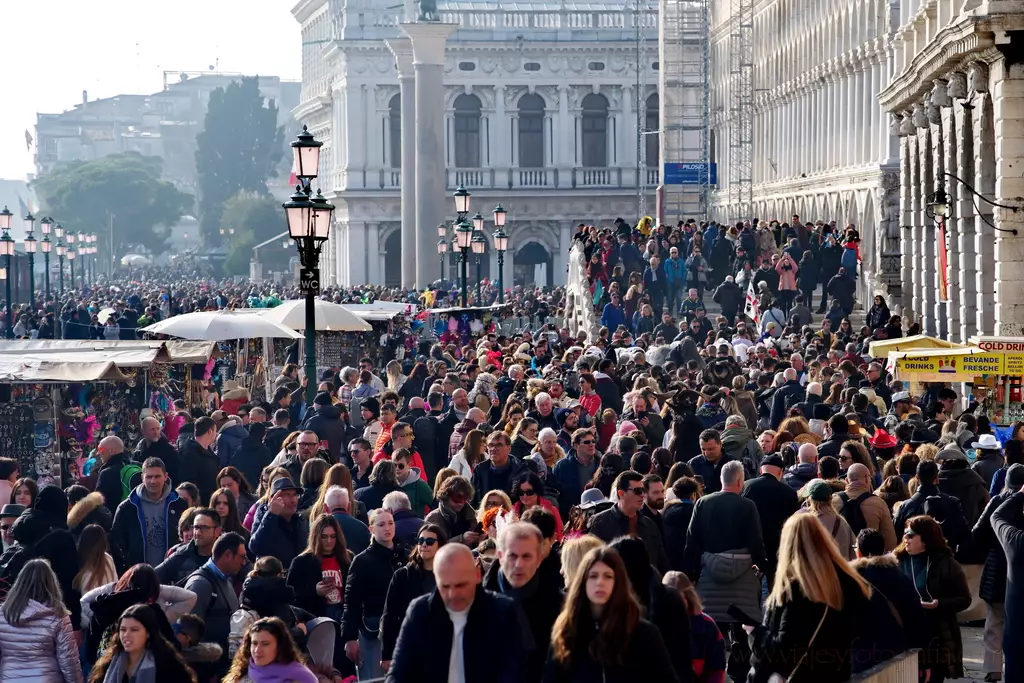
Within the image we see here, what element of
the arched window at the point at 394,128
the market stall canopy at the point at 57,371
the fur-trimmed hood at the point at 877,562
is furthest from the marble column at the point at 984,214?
the arched window at the point at 394,128

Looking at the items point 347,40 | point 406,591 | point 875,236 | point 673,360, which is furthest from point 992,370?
point 347,40

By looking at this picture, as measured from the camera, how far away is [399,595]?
10258 millimetres

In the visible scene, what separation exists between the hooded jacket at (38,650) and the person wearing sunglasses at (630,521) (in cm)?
282

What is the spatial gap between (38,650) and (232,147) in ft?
417

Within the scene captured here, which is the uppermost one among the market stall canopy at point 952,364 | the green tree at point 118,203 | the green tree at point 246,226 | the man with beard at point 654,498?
the green tree at point 118,203

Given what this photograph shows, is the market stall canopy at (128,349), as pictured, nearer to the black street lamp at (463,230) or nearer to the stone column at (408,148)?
the black street lamp at (463,230)

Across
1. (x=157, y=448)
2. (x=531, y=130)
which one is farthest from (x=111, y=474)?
(x=531, y=130)

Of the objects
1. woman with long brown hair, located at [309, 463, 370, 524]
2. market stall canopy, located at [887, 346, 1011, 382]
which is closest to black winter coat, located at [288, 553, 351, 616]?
woman with long brown hair, located at [309, 463, 370, 524]

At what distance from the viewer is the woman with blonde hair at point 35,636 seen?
9859mm

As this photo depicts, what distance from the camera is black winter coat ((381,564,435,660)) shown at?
33.1ft

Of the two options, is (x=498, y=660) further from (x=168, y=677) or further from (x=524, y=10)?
(x=524, y=10)

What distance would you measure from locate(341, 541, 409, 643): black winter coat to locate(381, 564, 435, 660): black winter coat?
51 cm

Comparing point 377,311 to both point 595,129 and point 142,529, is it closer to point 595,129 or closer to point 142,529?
point 142,529

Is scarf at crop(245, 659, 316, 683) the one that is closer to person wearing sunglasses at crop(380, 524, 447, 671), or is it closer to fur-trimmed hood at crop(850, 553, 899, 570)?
person wearing sunglasses at crop(380, 524, 447, 671)
